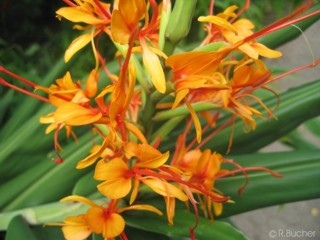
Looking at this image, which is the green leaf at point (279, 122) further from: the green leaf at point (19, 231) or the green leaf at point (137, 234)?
the green leaf at point (19, 231)

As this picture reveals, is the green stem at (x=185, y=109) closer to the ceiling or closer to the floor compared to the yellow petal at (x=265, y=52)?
closer to the floor

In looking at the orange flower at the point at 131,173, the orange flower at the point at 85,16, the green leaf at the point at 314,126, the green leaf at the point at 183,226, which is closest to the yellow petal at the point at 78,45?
the orange flower at the point at 85,16

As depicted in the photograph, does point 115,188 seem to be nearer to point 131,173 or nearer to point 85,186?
point 131,173

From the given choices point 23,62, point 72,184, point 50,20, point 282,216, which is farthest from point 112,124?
point 50,20

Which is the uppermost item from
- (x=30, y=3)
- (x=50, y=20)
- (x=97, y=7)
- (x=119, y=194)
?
(x=97, y=7)

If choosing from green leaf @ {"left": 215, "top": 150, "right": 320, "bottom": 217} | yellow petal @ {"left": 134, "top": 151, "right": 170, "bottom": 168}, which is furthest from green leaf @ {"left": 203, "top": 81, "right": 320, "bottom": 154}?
yellow petal @ {"left": 134, "top": 151, "right": 170, "bottom": 168}

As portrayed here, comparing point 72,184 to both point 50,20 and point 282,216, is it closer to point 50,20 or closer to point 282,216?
point 282,216

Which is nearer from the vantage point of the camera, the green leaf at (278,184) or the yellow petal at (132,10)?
the yellow petal at (132,10)
